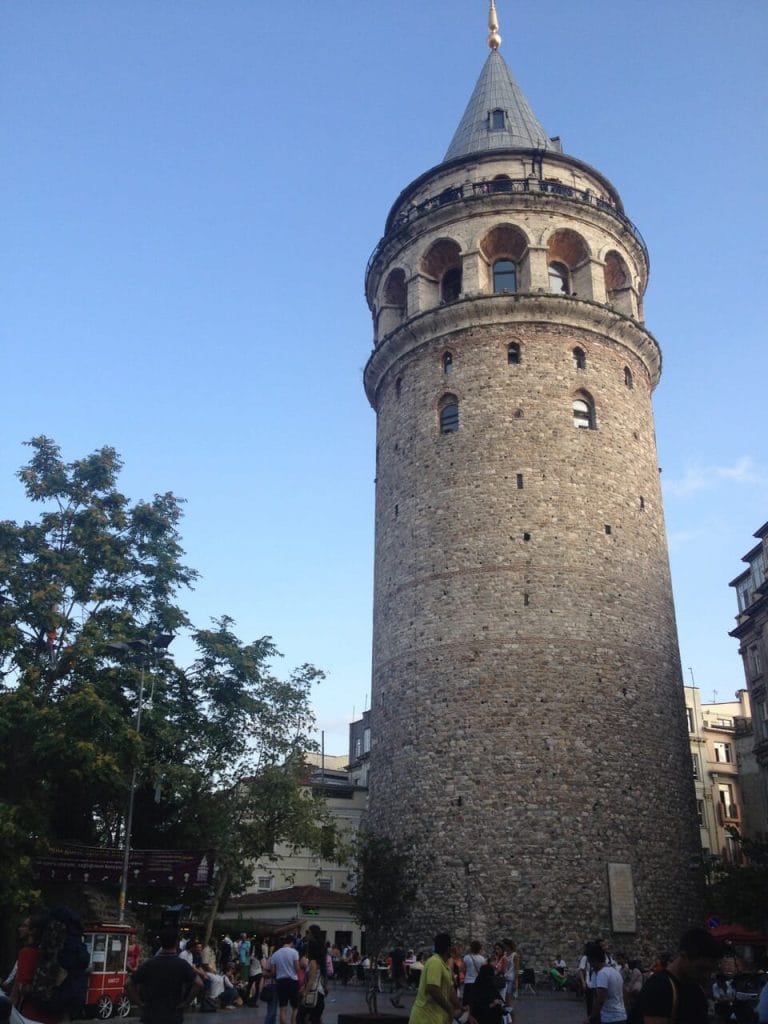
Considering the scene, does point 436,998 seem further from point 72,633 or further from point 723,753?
point 723,753

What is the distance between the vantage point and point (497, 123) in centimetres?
3297

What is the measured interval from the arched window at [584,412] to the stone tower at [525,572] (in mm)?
49

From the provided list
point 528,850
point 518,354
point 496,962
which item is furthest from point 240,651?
point 518,354

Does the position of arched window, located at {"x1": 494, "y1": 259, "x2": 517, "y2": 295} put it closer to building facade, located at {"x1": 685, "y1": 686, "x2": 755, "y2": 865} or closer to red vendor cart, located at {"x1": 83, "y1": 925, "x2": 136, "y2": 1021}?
red vendor cart, located at {"x1": 83, "y1": 925, "x2": 136, "y2": 1021}

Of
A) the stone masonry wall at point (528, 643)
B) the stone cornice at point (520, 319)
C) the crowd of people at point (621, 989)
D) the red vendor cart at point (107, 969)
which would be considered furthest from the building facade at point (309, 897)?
the crowd of people at point (621, 989)

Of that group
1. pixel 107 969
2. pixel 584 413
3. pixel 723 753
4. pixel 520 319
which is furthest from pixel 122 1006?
pixel 723 753

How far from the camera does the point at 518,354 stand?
27.8 metres

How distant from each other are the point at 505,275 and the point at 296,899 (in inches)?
964

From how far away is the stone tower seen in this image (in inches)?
904

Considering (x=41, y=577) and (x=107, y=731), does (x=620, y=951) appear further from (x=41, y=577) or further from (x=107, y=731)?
(x=41, y=577)

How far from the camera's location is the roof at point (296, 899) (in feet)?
122

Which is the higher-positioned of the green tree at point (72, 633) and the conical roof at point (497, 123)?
the conical roof at point (497, 123)

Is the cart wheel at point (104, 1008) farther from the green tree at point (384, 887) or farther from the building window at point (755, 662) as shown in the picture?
the building window at point (755, 662)

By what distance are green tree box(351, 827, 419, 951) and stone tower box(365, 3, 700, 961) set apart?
54cm
